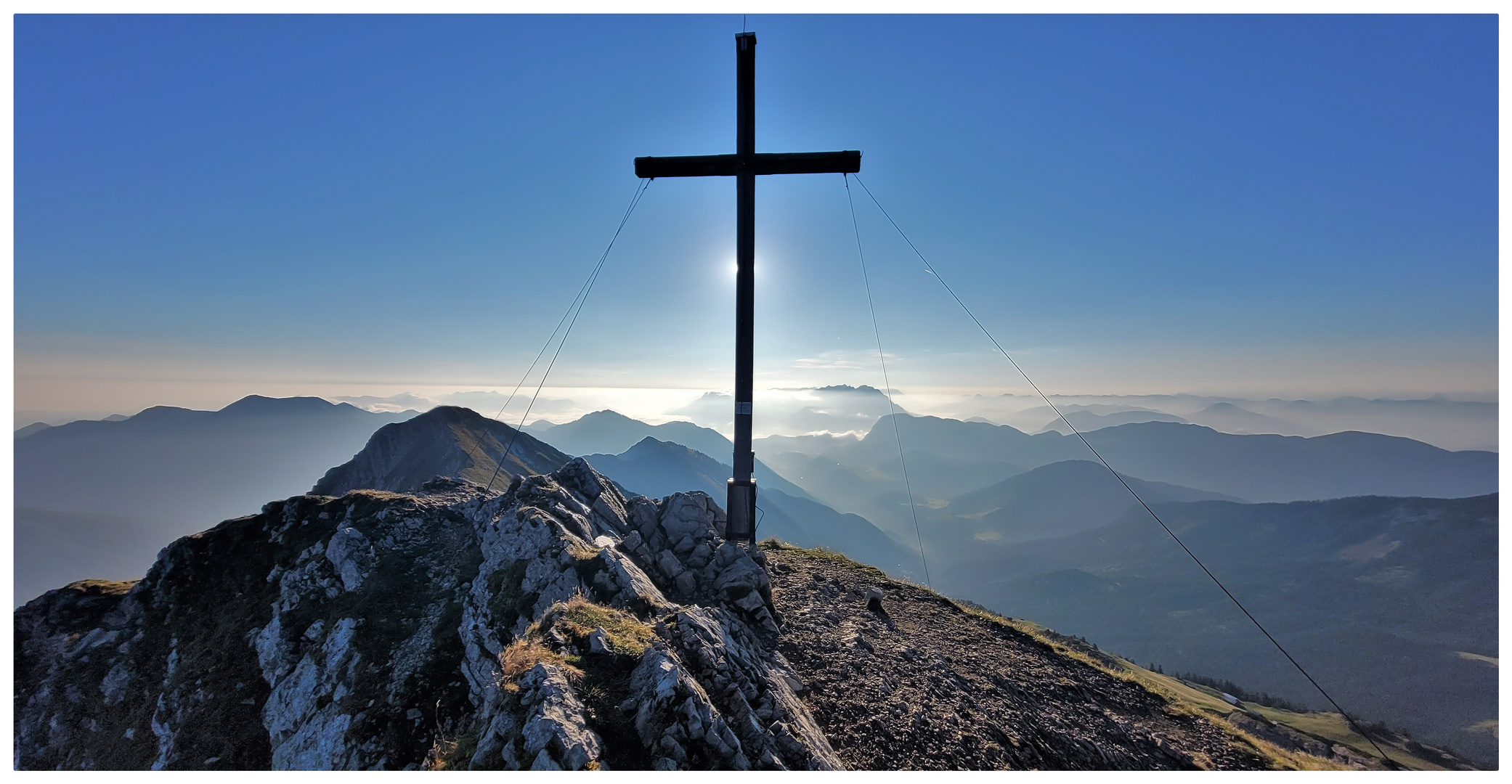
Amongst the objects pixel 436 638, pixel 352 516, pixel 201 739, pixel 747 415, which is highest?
pixel 747 415

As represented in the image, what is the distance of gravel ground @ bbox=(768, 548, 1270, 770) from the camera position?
9.88m

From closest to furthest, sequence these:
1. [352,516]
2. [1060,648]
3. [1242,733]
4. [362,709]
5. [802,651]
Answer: [362,709] < [1242,733] < [802,651] < [1060,648] < [352,516]

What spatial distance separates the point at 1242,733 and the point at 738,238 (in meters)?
16.4

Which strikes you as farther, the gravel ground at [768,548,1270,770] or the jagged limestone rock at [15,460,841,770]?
the gravel ground at [768,548,1270,770]

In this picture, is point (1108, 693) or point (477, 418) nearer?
point (1108, 693)

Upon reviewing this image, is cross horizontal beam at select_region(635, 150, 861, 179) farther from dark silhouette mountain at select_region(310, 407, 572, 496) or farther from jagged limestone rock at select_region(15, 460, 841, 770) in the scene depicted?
dark silhouette mountain at select_region(310, 407, 572, 496)

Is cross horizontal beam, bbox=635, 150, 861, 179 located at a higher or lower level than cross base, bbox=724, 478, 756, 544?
higher

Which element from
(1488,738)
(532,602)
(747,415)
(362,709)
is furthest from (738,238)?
(1488,738)

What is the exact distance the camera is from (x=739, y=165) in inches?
623

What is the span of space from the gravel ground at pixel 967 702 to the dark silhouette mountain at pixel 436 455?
8519 centimetres

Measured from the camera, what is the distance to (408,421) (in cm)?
11831

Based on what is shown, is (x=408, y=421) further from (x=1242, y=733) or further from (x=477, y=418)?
(x=1242, y=733)

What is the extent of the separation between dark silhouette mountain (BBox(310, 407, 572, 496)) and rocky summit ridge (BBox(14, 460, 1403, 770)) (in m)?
77.6

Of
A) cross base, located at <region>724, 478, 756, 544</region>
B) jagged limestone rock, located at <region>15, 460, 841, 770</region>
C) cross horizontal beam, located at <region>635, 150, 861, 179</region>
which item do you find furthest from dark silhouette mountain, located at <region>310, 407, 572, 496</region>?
cross horizontal beam, located at <region>635, 150, 861, 179</region>
